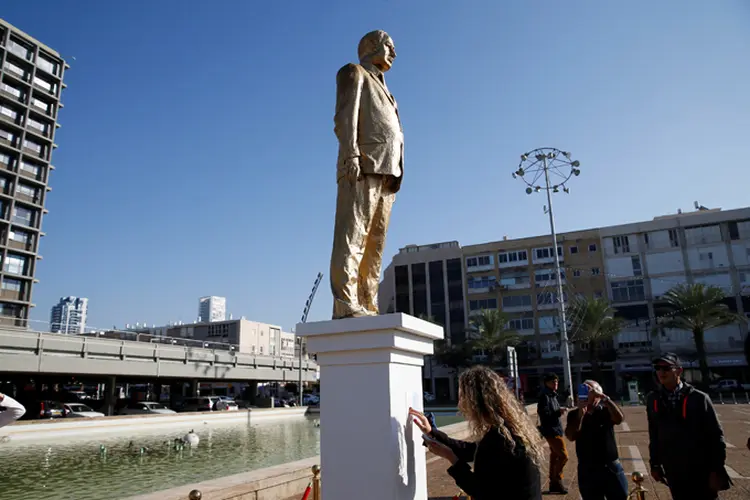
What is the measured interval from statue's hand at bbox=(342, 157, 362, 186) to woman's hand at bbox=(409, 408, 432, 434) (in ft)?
4.86

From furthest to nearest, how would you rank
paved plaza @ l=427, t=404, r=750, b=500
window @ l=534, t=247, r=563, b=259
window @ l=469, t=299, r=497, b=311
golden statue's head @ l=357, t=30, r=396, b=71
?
window @ l=469, t=299, r=497, b=311
window @ l=534, t=247, r=563, b=259
paved plaza @ l=427, t=404, r=750, b=500
golden statue's head @ l=357, t=30, r=396, b=71

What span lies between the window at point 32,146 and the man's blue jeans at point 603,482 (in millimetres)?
55347

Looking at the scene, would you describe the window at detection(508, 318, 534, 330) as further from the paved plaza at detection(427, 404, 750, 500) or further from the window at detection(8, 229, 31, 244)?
the window at detection(8, 229, 31, 244)

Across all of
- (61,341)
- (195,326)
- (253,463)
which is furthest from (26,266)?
(195,326)

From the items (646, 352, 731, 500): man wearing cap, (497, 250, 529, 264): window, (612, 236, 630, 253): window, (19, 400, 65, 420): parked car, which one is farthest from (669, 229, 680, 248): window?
(646, 352, 731, 500): man wearing cap

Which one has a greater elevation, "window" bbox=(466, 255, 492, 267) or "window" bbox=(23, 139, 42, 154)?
"window" bbox=(23, 139, 42, 154)

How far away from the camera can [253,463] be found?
44.4 ft

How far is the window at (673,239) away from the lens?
5009 centimetres

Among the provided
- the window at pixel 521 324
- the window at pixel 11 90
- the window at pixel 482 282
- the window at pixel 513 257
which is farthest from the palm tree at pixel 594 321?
the window at pixel 11 90

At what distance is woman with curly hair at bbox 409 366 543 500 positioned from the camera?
2.57m

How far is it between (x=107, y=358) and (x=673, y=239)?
48.3 metres

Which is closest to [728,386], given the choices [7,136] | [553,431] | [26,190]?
[553,431]

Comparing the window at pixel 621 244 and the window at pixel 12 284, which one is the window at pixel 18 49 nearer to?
the window at pixel 12 284

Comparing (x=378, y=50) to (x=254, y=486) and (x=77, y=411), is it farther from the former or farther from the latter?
(x=77, y=411)
